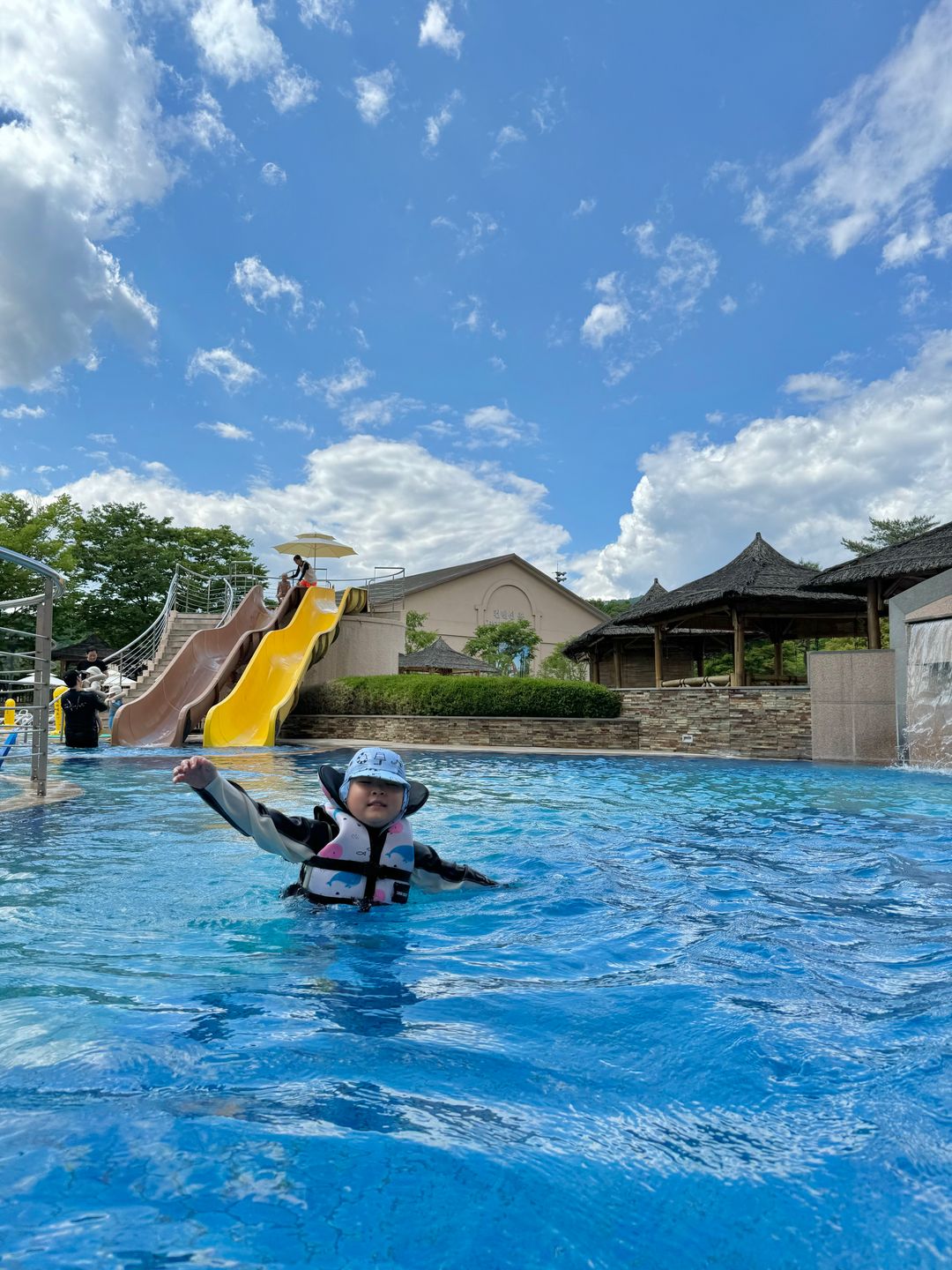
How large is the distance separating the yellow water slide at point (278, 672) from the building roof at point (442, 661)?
32.3 feet

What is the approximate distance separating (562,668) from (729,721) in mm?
23661

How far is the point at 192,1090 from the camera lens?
274 cm

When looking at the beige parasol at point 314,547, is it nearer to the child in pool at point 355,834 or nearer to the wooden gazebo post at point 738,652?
the wooden gazebo post at point 738,652

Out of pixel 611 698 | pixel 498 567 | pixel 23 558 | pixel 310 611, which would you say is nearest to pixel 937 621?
pixel 611 698

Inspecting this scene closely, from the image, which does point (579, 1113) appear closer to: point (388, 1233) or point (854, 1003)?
point (388, 1233)

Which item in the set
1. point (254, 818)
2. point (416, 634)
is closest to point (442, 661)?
point (416, 634)

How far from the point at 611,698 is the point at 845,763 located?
573cm

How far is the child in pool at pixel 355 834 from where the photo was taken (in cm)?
472

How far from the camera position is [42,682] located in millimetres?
8891

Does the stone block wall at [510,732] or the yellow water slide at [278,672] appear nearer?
the stone block wall at [510,732]

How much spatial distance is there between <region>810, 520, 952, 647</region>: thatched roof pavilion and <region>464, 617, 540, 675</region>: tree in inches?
893

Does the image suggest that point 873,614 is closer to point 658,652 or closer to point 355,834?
point 658,652

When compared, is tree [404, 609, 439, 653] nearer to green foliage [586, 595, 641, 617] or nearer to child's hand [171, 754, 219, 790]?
green foliage [586, 595, 641, 617]

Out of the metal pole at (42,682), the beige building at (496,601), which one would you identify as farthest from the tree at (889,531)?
the metal pole at (42,682)
